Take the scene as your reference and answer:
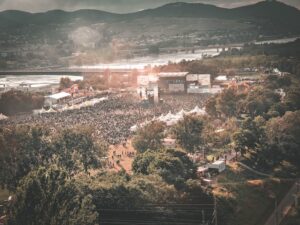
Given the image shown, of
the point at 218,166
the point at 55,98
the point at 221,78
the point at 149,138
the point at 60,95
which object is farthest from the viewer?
the point at 221,78

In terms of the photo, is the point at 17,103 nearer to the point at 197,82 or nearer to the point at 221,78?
the point at 197,82

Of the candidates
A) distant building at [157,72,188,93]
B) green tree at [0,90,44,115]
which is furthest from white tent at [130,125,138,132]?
distant building at [157,72,188,93]

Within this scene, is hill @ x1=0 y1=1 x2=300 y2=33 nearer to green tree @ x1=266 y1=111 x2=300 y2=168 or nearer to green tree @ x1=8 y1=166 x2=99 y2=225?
green tree @ x1=266 y1=111 x2=300 y2=168

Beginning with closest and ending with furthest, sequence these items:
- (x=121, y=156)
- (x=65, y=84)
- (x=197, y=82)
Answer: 1. (x=121, y=156)
2. (x=197, y=82)
3. (x=65, y=84)

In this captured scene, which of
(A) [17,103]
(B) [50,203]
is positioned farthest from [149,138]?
(A) [17,103]

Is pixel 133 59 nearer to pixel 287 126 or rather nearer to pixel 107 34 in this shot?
pixel 107 34

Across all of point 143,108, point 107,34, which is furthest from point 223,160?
point 107,34

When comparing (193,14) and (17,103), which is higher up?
(193,14)

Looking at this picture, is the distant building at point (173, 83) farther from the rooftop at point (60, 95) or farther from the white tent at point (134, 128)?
the white tent at point (134, 128)
